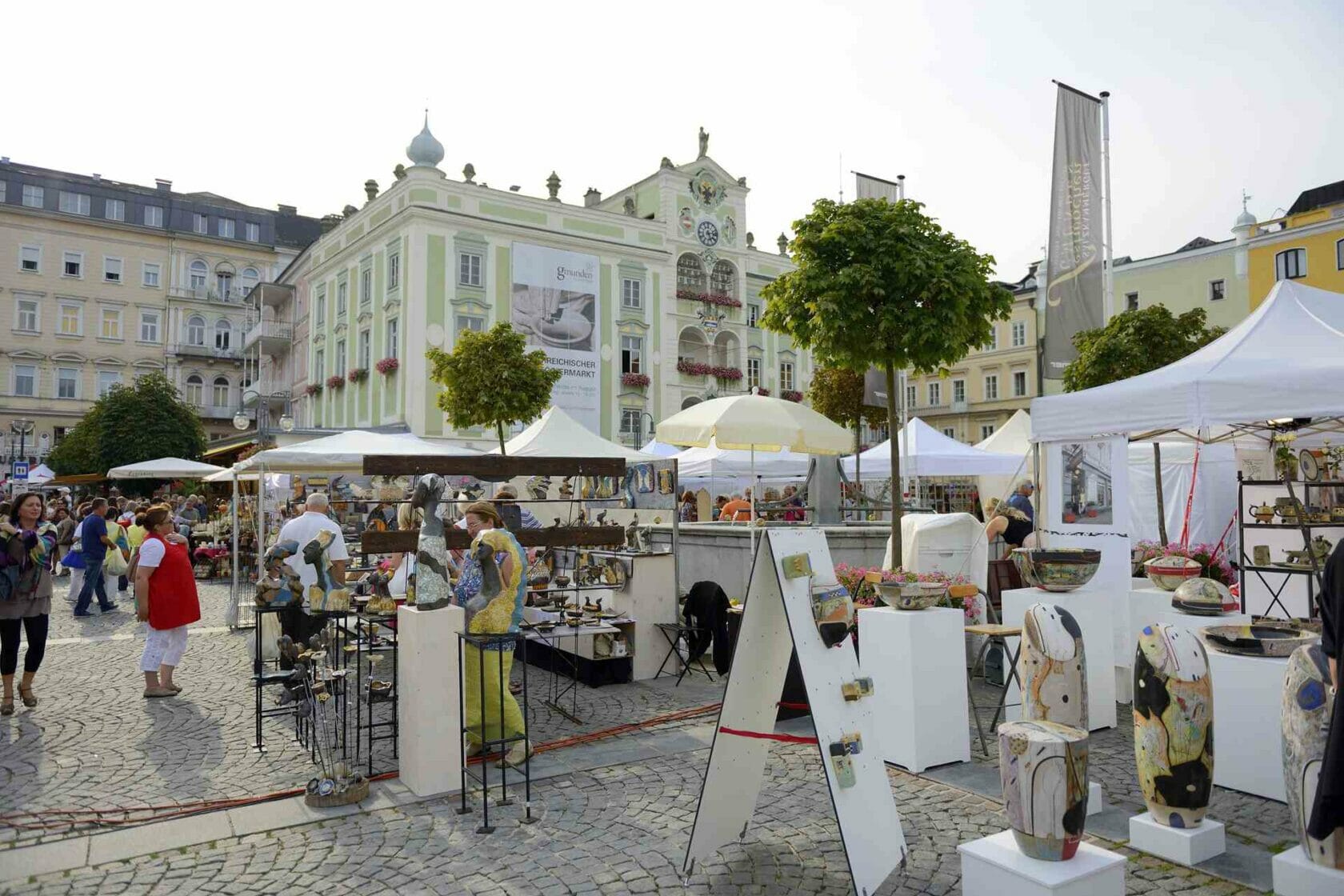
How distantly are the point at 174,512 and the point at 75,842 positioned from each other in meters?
20.6

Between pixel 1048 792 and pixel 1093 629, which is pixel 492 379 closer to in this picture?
pixel 1093 629

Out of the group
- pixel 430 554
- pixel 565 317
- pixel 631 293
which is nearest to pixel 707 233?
pixel 631 293

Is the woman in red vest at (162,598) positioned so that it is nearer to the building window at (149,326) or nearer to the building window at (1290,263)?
the building window at (1290,263)

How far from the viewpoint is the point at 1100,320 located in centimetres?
1348

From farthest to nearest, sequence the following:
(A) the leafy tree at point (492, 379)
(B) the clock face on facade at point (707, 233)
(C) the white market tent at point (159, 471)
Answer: (B) the clock face on facade at point (707, 233) < (C) the white market tent at point (159, 471) < (A) the leafy tree at point (492, 379)

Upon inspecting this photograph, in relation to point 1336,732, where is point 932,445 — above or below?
above

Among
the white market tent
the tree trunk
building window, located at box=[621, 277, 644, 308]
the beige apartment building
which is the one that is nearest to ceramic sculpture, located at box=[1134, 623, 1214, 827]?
the tree trunk

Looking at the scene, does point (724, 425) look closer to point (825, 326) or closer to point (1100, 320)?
point (825, 326)

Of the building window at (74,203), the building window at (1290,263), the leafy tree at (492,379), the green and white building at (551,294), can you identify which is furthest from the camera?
the building window at (74,203)

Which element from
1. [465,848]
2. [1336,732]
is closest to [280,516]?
[465,848]

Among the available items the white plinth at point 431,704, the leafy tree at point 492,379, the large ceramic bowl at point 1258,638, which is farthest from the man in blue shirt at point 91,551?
the large ceramic bowl at point 1258,638

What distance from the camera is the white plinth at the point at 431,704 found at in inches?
195

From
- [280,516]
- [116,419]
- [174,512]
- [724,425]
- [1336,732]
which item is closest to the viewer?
[1336,732]

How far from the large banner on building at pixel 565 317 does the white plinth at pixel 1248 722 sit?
2533 centimetres
